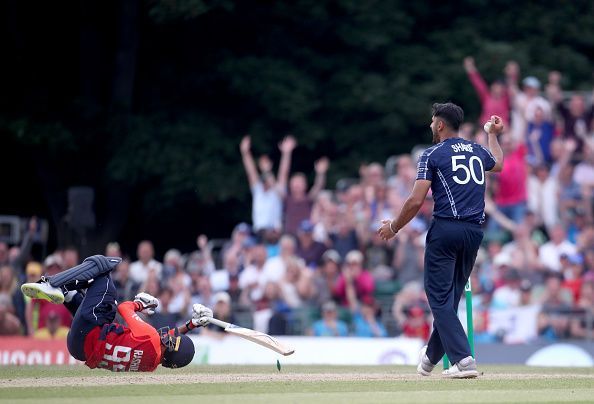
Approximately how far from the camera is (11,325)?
20.3 m

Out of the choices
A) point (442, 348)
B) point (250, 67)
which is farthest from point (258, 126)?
point (442, 348)

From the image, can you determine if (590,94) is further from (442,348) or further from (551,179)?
(442,348)

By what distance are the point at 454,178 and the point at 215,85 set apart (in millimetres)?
17159

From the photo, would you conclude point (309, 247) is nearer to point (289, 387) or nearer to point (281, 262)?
point (281, 262)

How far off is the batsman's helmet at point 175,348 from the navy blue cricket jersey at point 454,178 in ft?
9.28

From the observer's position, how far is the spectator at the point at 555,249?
2044 cm

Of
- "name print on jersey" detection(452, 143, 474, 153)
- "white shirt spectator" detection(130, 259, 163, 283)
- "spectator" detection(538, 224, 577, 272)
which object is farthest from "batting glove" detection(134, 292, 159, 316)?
"spectator" detection(538, 224, 577, 272)

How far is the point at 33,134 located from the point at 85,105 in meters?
1.37

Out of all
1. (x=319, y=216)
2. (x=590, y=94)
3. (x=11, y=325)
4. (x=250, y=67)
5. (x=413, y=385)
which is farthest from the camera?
(x=250, y=67)

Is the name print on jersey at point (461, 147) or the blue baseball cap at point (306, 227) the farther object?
the blue baseball cap at point (306, 227)

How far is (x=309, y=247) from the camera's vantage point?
21.4 metres

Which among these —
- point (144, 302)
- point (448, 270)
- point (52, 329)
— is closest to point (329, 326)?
point (52, 329)

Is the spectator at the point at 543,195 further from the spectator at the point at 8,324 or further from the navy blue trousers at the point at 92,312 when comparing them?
the navy blue trousers at the point at 92,312

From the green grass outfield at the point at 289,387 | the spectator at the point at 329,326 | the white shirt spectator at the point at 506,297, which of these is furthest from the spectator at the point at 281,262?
the green grass outfield at the point at 289,387
